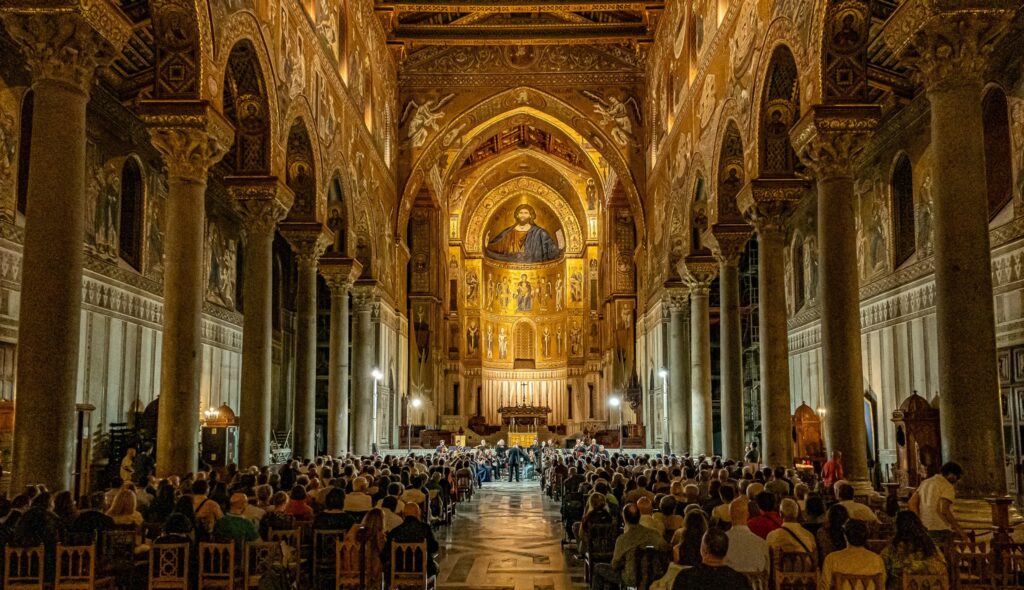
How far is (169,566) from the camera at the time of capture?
8.10 m

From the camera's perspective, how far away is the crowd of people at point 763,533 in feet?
20.1

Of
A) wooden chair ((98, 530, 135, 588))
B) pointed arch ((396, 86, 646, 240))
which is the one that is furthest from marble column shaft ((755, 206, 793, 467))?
pointed arch ((396, 86, 646, 240))

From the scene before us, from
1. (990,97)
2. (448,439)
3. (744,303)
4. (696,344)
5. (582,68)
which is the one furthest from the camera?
(448,439)

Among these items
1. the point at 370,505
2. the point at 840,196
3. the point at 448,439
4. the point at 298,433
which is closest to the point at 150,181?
the point at 298,433

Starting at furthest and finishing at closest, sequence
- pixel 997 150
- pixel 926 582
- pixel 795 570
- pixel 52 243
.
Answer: pixel 997 150 < pixel 52 243 < pixel 795 570 < pixel 926 582

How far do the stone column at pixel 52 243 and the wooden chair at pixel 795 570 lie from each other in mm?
7946

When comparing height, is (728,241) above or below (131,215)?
below

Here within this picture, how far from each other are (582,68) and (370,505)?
92.4 feet

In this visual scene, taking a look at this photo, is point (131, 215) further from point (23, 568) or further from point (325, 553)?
point (23, 568)

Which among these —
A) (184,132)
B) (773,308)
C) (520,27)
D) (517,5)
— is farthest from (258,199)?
(520,27)

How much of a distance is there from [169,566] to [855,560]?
563 cm

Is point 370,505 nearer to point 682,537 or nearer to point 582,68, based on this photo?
point 682,537

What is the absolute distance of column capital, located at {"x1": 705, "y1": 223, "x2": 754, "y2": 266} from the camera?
22859 millimetres

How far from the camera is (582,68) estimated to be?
37156mm
